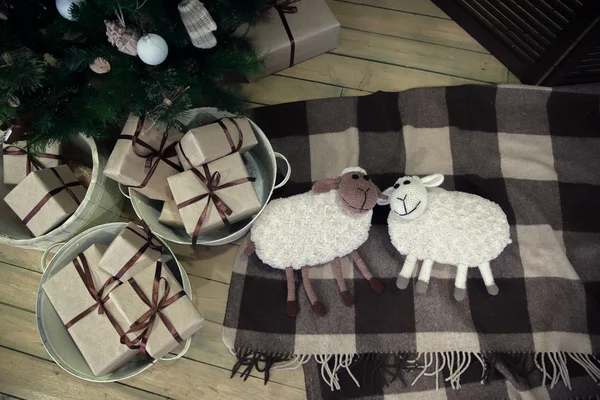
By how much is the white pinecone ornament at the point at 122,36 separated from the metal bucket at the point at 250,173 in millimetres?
236

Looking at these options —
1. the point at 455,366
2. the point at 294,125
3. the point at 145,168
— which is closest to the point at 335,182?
the point at 294,125

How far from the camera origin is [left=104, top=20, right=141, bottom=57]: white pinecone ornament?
0.81 meters

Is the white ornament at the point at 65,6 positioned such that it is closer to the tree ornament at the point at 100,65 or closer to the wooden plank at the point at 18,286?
the tree ornament at the point at 100,65

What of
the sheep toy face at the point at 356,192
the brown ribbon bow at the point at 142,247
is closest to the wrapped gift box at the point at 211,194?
the brown ribbon bow at the point at 142,247

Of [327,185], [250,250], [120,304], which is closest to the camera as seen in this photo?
[120,304]

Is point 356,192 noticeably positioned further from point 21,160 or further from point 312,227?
point 21,160

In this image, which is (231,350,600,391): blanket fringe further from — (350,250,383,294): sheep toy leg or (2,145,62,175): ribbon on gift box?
(2,145,62,175): ribbon on gift box

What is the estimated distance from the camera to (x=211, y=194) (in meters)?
1.01

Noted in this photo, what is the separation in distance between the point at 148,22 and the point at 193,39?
0.09 metres

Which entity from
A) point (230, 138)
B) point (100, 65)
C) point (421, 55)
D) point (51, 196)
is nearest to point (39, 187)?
point (51, 196)

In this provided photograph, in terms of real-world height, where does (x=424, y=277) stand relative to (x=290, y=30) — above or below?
below

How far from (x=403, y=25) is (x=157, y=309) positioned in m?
1.22

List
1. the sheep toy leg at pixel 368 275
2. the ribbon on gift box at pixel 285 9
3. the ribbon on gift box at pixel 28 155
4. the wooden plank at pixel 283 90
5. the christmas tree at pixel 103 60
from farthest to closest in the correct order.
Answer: the wooden plank at pixel 283 90 < the ribbon on gift box at pixel 285 9 < the sheep toy leg at pixel 368 275 < the ribbon on gift box at pixel 28 155 < the christmas tree at pixel 103 60

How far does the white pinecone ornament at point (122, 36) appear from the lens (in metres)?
0.81
